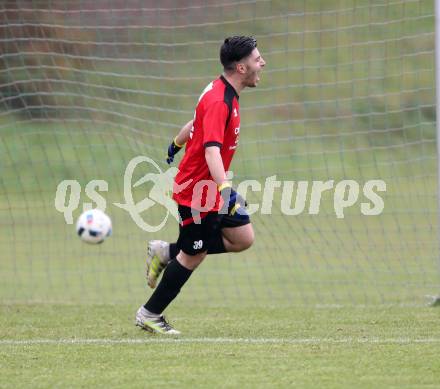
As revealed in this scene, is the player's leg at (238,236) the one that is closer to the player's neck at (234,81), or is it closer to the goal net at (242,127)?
the player's neck at (234,81)

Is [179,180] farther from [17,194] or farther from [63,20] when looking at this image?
[17,194]

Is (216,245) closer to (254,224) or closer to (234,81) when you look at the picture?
(234,81)

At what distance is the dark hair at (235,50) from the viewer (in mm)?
6891

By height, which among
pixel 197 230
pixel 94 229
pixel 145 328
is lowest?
pixel 145 328

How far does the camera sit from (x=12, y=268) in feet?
41.9

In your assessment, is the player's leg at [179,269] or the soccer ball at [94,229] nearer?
→ the player's leg at [179,269]

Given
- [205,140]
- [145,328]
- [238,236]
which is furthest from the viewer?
[145,328]

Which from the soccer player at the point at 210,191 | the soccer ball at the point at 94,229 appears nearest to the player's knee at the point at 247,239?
the soccer player at the point at 210,191

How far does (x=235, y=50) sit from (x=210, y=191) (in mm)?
1003

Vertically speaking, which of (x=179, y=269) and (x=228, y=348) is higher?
(x=179, y=269)

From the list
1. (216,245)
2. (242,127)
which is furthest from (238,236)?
(242,127)

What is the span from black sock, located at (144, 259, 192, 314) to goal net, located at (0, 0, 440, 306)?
2.91 metres

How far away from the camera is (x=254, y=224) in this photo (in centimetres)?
1514

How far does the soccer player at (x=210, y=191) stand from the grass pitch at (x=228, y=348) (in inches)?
17.9
